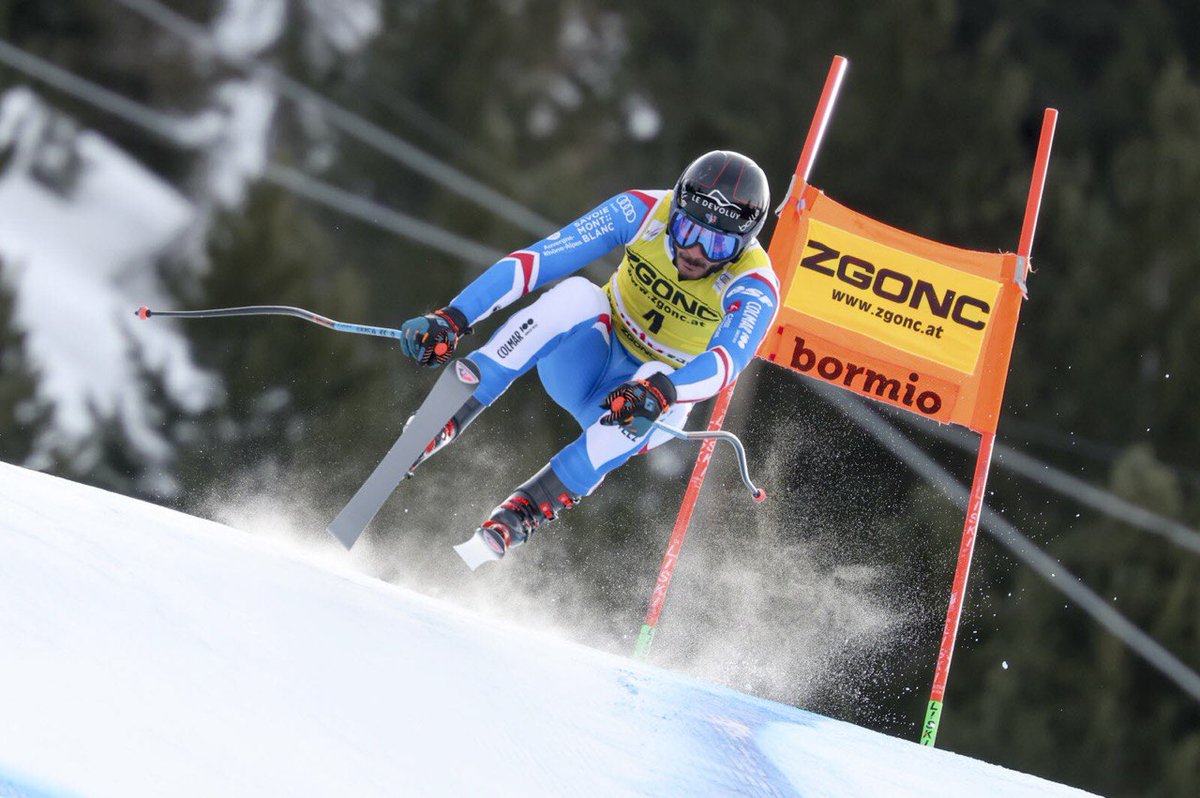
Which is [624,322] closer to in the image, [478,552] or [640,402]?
[640,402]

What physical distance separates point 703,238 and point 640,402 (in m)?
0.61

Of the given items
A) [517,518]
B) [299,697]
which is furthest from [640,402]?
[299,697]

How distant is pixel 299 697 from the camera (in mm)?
2482

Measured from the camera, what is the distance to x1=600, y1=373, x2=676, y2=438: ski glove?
13.5 ft

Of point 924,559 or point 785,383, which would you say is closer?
point 924,559

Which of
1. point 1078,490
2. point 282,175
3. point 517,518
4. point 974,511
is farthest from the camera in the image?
point 282,175

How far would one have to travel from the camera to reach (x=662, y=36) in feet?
76.3

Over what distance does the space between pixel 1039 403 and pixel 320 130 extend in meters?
13.3

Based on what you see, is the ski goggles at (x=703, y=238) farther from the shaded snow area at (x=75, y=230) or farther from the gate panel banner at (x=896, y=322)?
the shaded snow area at (x=75, y=230)

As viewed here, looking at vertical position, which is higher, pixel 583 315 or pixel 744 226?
pixel 744 226

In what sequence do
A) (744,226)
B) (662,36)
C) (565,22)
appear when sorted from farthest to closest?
(565,22), (662,36), (744,226)

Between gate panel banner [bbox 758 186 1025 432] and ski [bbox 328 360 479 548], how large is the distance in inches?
53.8

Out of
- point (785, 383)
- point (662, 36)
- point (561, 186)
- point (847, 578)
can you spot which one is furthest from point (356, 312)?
point (847, 578)

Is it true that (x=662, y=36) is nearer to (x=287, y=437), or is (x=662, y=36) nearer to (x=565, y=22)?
(x=565, y=22)
